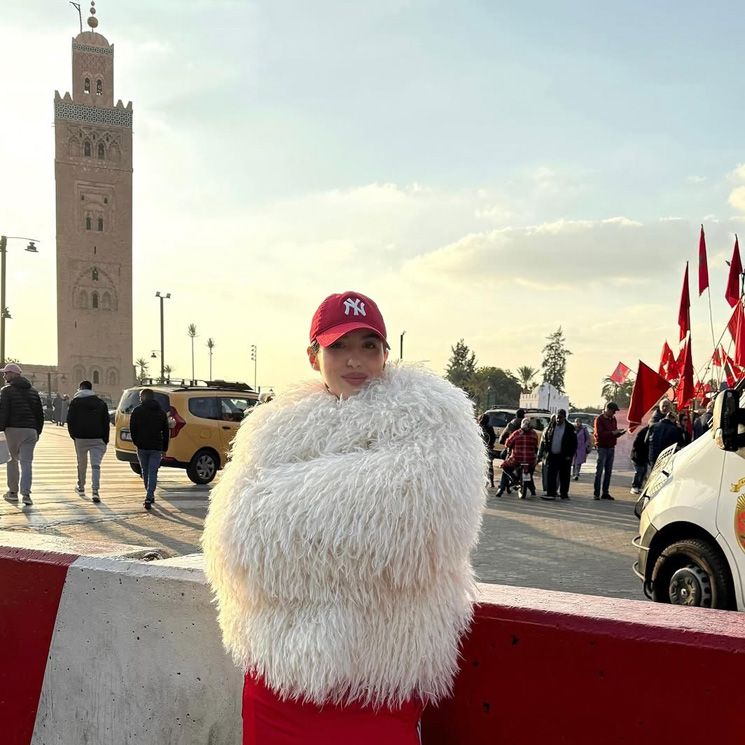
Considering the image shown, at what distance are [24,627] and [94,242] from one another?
9272cm

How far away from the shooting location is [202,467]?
14172 millimetres

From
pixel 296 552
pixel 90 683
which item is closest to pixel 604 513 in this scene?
pixel 90 683

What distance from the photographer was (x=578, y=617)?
→ 1952mm

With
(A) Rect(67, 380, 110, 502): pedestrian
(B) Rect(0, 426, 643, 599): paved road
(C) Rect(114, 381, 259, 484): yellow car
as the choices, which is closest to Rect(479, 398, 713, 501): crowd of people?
(B) Rect(0, 426, 643, 599): paved road

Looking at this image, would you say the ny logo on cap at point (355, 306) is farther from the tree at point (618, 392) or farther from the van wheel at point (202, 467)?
the tree at point (618, 392)

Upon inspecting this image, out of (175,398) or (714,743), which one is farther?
(175,398)

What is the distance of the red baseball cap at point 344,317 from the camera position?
6.01 ft

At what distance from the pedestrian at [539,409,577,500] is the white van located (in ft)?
29.8

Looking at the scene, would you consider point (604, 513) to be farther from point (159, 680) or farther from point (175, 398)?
point (159, 680)

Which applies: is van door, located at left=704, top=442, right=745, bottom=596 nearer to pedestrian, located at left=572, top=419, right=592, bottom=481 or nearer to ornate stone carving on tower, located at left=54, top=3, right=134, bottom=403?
pedestrian, located at left=572, top=419, right=592, bottom=481

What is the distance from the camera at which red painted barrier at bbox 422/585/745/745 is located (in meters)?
1.79

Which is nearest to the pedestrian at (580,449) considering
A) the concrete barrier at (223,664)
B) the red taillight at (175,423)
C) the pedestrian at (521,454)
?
the pedestrian at (521,454)

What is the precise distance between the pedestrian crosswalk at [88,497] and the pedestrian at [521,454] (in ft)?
18.4

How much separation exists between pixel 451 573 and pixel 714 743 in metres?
0.75
